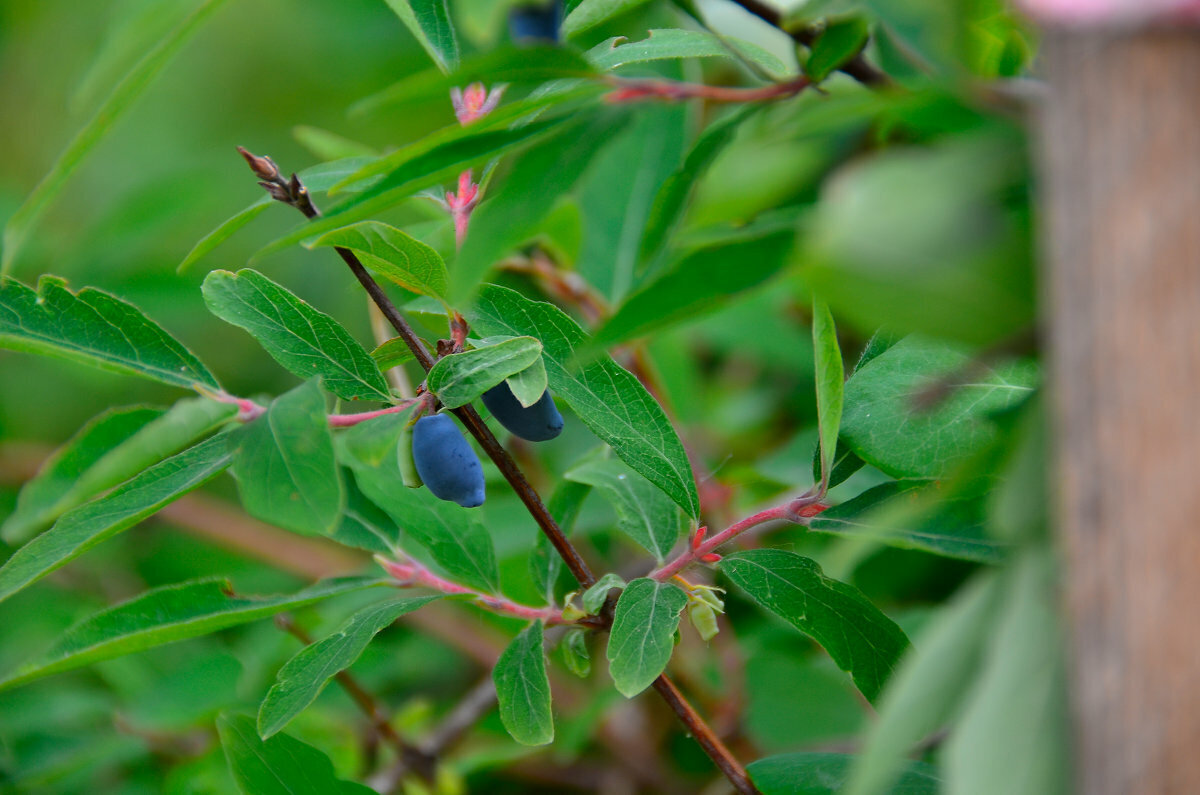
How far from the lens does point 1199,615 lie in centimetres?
27

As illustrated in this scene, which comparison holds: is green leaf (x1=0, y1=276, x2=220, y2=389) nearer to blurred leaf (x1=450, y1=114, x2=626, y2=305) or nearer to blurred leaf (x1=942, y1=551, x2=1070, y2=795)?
blurred leaf (x1=450, y1=114, x2=626, y2=305)

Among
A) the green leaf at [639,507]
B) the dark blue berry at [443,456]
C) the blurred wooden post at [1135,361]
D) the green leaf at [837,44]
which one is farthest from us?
the green leaf at [639,507]

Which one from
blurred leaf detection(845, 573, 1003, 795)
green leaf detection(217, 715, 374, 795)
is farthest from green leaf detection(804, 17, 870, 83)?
green leaf detection(217, 715, 374, 795)

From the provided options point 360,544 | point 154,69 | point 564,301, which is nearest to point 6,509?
point 564,301

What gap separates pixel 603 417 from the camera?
528 mm

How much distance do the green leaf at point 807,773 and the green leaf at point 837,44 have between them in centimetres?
34

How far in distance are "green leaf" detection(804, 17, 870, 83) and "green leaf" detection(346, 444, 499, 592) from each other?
353mm

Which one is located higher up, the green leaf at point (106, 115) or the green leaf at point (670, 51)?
the green leaf at point (106, 115)

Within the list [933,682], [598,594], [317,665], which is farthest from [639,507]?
[933,682]

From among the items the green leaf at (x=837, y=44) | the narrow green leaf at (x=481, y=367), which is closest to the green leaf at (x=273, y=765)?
the narrow green leaf at (x=481, y=367)

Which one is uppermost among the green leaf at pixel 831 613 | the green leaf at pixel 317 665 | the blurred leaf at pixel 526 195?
the blurred leaf at pixel 526 195

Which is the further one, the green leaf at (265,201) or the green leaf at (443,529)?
the green leaf at (443,529)

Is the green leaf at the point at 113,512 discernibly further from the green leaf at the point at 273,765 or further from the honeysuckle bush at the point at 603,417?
the green leaf at the point at 273,765

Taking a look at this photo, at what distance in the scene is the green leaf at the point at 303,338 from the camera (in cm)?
48
